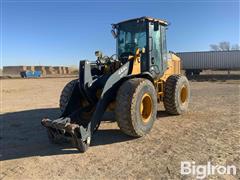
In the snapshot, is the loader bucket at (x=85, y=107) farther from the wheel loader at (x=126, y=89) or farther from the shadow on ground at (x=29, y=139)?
the shadow on ground at (x=29, y=139)

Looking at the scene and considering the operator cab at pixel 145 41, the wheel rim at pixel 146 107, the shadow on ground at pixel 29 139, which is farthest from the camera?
the operator cab at pixel 145 41

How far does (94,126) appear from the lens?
6328mm

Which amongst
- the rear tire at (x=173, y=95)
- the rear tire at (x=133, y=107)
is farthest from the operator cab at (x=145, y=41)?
the rear tire at (x=133, y=107)

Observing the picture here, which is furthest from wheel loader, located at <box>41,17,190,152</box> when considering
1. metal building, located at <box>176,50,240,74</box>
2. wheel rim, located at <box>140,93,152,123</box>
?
metal building, located at <box>176,50,240,74</box>

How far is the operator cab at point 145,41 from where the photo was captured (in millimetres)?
8320

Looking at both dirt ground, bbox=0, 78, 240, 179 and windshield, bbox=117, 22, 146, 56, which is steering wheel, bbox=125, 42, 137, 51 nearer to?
windshield, bbox=117, 22, 146, 56

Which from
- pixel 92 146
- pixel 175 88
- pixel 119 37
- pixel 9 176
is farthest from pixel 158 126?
pixel 9 176

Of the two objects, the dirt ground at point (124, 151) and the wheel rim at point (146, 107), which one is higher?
the wheel rim at point (146, 107)

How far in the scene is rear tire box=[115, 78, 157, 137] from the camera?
21.2 ft

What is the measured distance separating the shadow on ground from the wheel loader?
0.29 meters

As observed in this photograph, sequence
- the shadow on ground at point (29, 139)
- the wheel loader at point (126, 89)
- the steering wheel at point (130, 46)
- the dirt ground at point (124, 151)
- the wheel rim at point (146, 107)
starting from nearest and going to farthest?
the dirt ground at point (124, 151), the shadow on ground at point (29, 139), the wheel loader at point (126, 89), the wheel rim at point (146, 107), the steering wheel at point (130, 46)

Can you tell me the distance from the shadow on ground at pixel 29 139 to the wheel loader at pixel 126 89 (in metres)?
0.29

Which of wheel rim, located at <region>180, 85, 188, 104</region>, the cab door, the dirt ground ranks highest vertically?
the cab door

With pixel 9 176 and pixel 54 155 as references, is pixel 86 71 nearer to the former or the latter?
pixel 54 155
